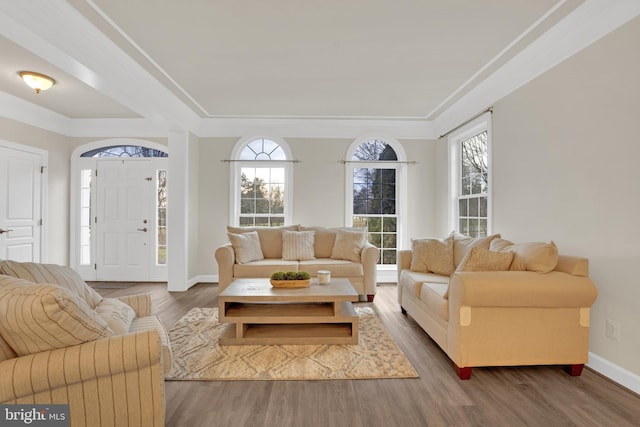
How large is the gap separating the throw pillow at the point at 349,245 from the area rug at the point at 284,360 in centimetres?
159

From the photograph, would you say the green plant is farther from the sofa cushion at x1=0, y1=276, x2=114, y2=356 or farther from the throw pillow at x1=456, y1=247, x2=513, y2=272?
the sofa cushion at x1=0, y1=276, x2=114, y2=356

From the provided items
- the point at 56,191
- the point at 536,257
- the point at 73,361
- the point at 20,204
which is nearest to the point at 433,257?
the point at 536,257

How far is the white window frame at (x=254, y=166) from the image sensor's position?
5934 millimetres

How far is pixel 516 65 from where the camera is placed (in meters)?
3.58

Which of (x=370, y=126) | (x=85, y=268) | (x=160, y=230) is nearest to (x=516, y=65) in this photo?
(x=370, y=126)

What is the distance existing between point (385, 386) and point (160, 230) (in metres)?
4.86

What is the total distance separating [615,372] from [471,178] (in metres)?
2.91

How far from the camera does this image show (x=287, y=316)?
315 centimetres

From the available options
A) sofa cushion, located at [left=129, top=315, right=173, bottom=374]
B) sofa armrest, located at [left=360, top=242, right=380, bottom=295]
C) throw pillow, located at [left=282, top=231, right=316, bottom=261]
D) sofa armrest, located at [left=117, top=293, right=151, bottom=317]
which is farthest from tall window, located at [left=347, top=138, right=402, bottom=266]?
sofa cushion, located at [left=129, top=315, right=173, bottom=374]

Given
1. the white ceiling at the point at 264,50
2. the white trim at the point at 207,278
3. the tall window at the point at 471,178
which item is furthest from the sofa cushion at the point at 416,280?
the white trim at the point at 207,278

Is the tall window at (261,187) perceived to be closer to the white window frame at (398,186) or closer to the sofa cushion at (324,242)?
the sofa cushion at (324,242)

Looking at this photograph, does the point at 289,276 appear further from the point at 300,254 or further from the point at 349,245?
the point at 349,245

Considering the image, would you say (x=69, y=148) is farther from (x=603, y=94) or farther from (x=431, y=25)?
(x=603, y=94)

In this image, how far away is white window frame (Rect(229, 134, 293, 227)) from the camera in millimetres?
5934
